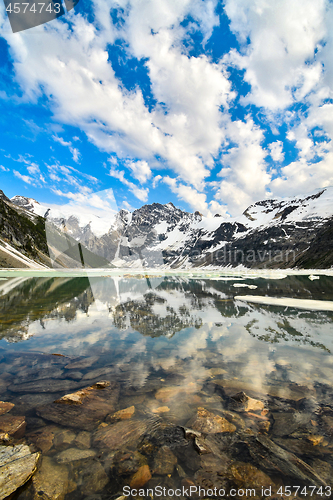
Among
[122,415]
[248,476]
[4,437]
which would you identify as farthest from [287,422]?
[4,437]

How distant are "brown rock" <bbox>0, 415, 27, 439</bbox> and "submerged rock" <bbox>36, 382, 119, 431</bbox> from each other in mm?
536

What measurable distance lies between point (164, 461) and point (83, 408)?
3.11 metres

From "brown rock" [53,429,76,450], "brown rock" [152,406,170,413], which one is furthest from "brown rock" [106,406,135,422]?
"brown rock" [53,429,76,450]

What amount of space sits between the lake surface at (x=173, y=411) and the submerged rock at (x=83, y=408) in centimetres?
4

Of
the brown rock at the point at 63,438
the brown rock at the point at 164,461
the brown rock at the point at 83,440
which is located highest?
the brown rock at the point at 63,438

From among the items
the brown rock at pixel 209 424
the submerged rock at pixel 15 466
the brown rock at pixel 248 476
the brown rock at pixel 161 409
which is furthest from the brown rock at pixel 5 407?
the brown rock at pixel 248 476

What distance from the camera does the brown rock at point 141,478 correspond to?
14.2ft

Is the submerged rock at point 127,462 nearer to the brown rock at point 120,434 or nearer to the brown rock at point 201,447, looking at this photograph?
the brown rock at point 120,434

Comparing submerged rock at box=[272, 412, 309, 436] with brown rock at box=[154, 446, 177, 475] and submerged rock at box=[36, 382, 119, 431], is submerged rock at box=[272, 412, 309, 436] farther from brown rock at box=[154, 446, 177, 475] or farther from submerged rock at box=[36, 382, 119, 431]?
submerged rock at box=[36, 382, 119, 431]

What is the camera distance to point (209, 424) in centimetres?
606

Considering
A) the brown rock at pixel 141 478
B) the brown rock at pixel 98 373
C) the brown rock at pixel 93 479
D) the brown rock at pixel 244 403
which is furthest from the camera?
the brown rock at pixel 98 373

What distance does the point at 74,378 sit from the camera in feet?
28.1

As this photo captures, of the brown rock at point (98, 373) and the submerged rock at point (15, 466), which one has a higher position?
the submerged rock at point (15, 466)

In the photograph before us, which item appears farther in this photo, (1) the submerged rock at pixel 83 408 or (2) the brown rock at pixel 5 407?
(2) the brown rock at pixel 5 407
